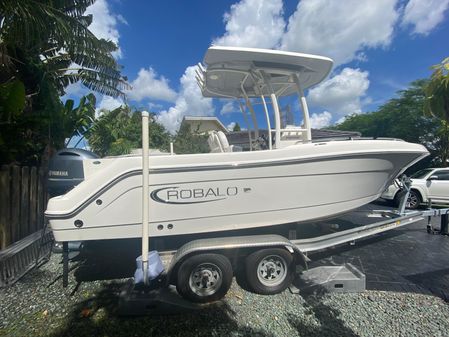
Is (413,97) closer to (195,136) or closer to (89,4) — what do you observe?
(195,136)

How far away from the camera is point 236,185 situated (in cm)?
324

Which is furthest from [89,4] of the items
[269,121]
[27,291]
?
[27,291]

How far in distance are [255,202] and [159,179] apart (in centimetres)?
120

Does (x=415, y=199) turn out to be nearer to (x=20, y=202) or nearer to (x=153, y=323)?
(x=153, y=323)

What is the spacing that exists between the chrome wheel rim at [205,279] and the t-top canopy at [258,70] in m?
2.71

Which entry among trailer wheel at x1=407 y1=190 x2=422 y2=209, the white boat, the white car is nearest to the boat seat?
the white boat

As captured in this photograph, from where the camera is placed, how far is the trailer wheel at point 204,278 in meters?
Result: 3.04

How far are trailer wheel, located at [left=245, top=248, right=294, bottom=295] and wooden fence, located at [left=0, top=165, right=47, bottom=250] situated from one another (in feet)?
12.3

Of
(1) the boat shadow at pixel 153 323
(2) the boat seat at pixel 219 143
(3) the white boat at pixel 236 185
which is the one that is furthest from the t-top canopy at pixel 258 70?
(1) the boat shadow at pixel 153 323

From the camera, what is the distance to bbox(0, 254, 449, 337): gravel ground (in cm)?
256

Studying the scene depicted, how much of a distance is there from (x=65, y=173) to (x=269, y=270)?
299cm

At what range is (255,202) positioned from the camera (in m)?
3.31

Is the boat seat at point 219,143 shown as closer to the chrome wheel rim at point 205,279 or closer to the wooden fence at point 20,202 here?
the chrome wheel rim at point 205,279

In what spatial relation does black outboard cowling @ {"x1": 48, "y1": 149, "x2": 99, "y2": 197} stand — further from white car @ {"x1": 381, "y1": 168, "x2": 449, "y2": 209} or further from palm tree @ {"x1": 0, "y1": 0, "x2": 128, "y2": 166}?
white car @ {"x1": 381, "y1": 168, "x2": 449, "y2": 209}
